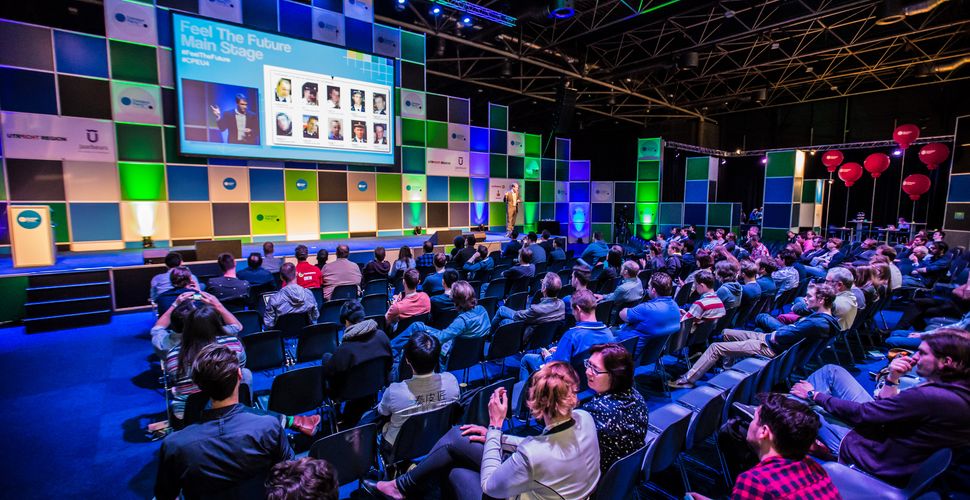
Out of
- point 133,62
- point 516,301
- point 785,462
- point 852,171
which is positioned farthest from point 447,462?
point 852,171

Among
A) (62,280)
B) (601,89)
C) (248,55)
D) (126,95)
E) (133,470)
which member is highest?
(601,89)

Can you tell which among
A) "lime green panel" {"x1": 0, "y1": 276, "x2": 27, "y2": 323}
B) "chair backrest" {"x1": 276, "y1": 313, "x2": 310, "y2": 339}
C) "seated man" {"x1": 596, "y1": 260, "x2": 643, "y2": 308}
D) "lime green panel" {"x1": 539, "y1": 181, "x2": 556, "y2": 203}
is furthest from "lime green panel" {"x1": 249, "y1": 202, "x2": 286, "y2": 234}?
"lime green panel" {"x1": 539, "y1": 181, "x2": 556, "y2": 203}

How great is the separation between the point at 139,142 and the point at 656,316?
9.84 meters

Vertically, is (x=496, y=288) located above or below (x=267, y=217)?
below

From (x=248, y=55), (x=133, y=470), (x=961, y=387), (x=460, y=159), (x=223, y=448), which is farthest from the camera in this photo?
(x=460, y=159)

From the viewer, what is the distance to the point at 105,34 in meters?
8.39

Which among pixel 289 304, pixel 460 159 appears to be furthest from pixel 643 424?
pixel 460 159

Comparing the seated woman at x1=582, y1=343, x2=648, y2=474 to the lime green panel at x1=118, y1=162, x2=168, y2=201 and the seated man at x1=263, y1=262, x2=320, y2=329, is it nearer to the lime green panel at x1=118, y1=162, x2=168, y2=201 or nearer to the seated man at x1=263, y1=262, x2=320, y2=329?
the seated man at x1=263, y1=262, x2=320, y2=329

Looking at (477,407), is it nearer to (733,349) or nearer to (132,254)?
(733,349)

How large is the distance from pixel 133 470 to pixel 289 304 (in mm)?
1935

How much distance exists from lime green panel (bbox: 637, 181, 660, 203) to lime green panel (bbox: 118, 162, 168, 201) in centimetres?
1525

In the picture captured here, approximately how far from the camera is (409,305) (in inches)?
183

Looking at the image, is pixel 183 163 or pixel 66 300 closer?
pixel 66 300

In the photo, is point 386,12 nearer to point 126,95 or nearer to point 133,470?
point 126,95
